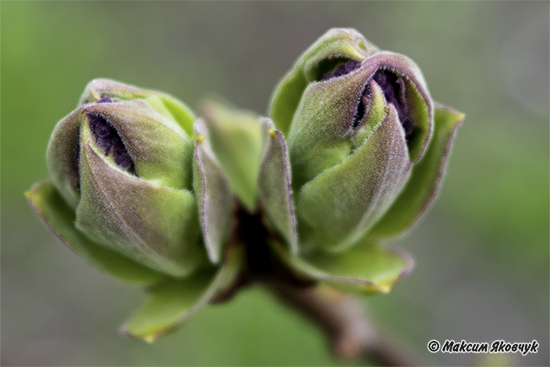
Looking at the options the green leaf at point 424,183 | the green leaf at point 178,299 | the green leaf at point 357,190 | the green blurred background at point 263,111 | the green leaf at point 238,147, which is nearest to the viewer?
the green leaf at point 357,190

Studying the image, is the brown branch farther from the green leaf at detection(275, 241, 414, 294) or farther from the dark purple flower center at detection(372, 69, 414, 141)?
the dark purple flower center at detection(372, 69, 414, 141)

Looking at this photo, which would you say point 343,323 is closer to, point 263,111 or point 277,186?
point 277,186

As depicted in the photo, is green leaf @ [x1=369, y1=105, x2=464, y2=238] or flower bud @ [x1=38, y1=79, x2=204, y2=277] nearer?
flower bud @ [x1=38, y1=79, x2=204, y2=277]

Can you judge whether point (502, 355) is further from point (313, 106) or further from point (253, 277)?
point (313, 106)

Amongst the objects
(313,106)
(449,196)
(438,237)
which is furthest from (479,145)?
(313,106)

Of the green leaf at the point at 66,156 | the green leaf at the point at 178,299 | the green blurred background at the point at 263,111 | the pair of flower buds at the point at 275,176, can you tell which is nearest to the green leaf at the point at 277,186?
the pair of flower buds at the point at 275,176

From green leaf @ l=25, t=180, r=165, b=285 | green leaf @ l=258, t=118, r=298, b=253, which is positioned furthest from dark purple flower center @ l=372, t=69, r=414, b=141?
green leaf @ l=25, t=180, r=165, b=285

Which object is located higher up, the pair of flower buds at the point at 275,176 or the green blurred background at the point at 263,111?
the pair of flower buds at the point at 275,176

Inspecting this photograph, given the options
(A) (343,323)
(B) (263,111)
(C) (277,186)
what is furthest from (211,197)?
(B) (263,111)

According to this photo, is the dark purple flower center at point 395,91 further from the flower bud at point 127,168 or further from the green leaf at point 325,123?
the flower bud at point 127,168
